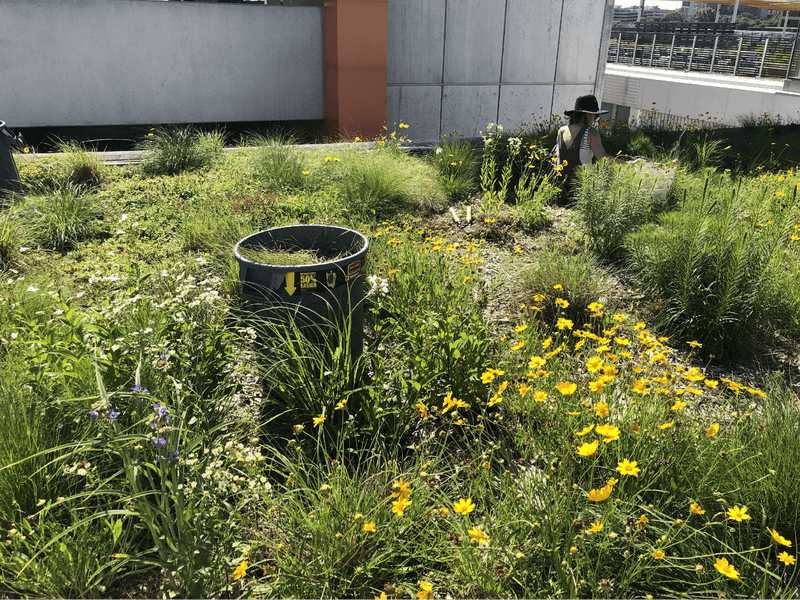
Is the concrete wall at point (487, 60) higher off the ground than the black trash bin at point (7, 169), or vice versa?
the concrete wall at point (487, 60)

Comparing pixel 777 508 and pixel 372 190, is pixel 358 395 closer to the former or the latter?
pixel 777 508

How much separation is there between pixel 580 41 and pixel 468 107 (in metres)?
3.35

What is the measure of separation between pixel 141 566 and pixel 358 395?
114 cm

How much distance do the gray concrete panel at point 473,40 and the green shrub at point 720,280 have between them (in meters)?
9.75

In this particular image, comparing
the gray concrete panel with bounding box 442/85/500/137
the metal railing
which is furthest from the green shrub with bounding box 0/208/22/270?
the metal railing

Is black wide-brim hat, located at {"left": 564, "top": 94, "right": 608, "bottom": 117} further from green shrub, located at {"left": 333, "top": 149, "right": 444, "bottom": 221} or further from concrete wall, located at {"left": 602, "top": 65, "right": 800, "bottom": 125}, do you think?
concrete wall, located at {"left": 602, "top": 65, "right": 800, "bottom": 125}

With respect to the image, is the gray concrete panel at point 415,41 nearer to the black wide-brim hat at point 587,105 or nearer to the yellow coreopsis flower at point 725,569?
the black wide-brim hat at point 587,105

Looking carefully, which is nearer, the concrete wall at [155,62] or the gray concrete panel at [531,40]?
the concrete wall at [155,62]

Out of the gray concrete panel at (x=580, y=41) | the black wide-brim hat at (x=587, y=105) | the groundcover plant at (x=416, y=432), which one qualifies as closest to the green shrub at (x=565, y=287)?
the groundcover plant at (x=416, y=432)

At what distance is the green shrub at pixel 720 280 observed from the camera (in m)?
3.35

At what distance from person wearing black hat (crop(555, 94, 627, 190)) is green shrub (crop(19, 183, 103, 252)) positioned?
4771 mm

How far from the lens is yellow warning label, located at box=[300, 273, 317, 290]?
9.59ft

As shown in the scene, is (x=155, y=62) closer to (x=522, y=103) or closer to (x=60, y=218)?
(x=60, y=218)

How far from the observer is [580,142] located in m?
6.29
